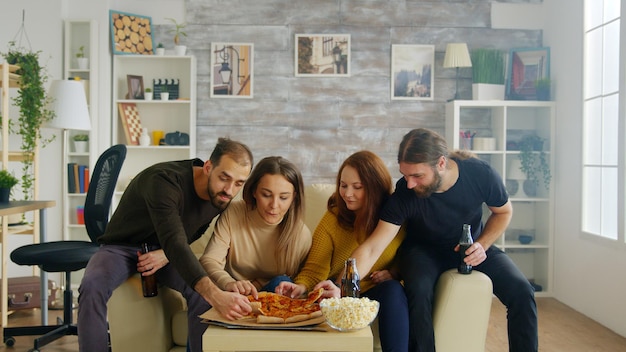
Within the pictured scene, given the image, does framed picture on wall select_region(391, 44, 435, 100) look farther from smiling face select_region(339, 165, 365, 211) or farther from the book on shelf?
smiling face select_region(339, 165, 365, 211)

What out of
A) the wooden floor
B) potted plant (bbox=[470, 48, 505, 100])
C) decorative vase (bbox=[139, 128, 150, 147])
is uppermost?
potted plant (bbox=[470, 48, 505, 100])

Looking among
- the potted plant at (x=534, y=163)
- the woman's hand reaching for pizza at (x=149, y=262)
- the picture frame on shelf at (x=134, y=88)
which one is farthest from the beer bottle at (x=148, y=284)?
the potted plant at (x=534, y=163)

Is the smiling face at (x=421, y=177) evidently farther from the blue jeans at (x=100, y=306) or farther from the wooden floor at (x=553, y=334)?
the wooden floor at (x=553, y=334)

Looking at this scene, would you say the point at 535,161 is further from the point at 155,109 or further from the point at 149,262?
the point at 149,262

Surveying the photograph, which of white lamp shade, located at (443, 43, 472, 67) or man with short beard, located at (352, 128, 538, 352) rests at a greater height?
white lamp shade, located at (443, 43, 472, 67)

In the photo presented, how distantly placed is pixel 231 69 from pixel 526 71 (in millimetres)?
2445

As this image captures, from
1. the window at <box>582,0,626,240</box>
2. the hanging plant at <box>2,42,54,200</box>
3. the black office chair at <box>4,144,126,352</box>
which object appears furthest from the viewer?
the hanging plant at <box>2,42,54,200</box>

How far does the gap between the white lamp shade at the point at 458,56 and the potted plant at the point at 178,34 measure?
2.16 m

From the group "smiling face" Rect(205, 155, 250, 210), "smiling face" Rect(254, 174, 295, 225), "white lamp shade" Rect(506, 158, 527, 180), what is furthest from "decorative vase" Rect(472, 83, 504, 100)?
"smiling face" Rect(205, 155, 250, 210)

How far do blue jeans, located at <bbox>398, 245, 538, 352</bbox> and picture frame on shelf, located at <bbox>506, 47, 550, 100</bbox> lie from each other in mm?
2860

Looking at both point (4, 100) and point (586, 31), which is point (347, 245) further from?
point (586, 31)

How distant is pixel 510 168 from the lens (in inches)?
219

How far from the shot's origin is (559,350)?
4062 mm

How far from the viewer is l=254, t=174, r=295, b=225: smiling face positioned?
9.97 ft
